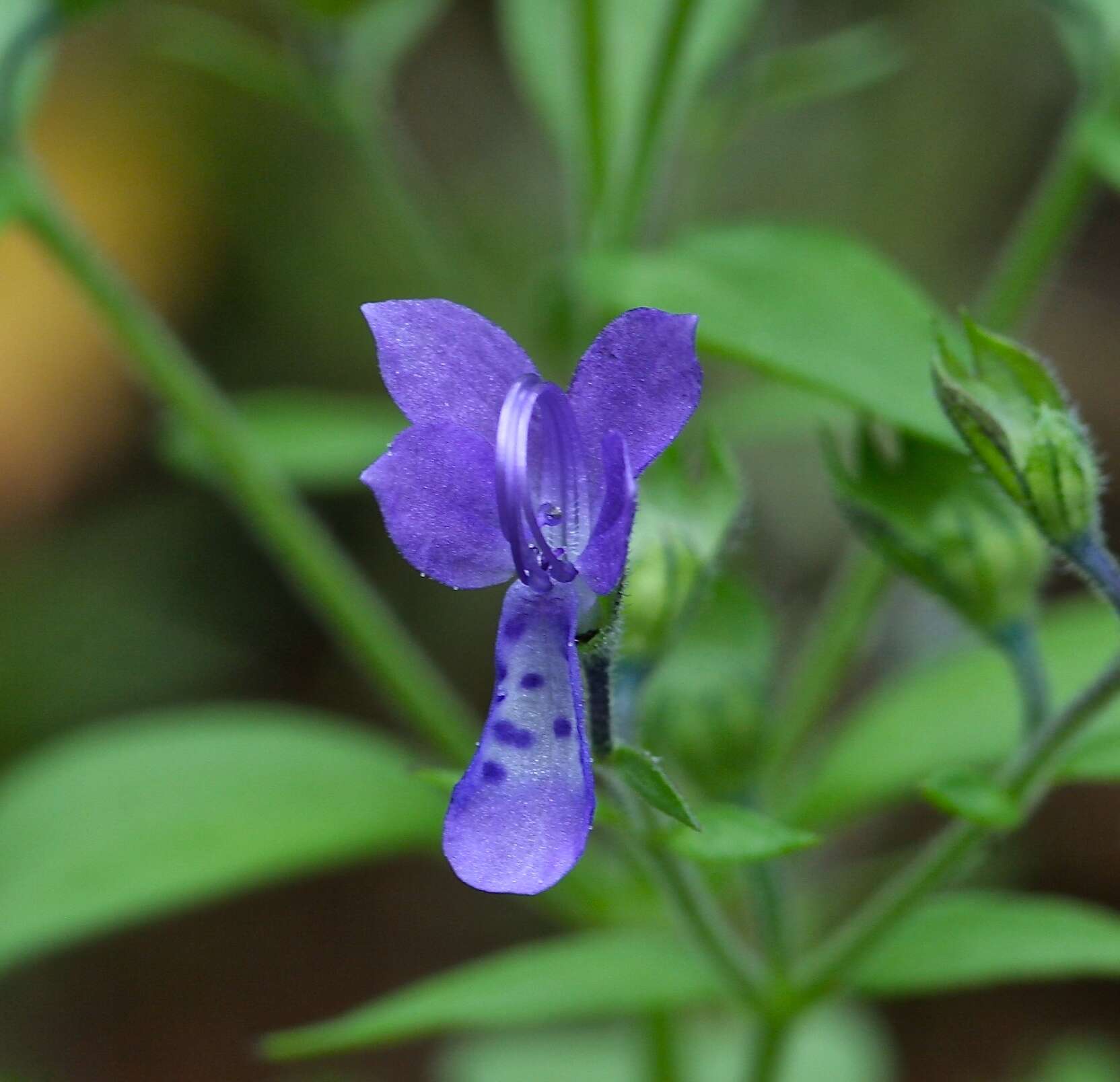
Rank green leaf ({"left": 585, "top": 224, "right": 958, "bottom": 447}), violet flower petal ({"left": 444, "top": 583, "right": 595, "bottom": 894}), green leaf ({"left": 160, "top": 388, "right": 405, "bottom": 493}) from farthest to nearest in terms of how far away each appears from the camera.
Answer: green leaf ({"left": 160, "top": 388, "right": 405, "bottom": 493})
green leaf ({"left": 585, "top": 224, "right": 958, "bottom": 447})
violet flower petal ({"left": 444, "top": 583, "right": 595, "bottom": 894})

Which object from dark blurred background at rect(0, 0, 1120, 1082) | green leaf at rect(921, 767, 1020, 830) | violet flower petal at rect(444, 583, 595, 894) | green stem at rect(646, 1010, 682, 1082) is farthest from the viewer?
dark blurred background at rect(0, 0, 1120, 1082)

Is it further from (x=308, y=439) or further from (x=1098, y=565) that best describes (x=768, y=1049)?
(x=308, y=439)

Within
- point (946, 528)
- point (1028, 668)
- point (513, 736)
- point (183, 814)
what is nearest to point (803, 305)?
point (946, 528)

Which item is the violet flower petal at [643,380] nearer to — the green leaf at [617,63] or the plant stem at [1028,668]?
the plant stem at [1028,668]

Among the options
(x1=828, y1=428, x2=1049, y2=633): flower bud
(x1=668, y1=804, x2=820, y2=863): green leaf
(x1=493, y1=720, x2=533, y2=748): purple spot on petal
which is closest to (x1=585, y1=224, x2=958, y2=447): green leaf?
(x1=828, y1=428, x2=1049, y2=633): flower bud

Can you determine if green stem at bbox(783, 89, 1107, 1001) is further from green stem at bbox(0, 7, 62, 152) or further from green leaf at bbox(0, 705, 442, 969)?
green stem at bbox(0, 7, 62, 152)

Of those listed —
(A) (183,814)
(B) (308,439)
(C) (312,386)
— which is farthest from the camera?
(C) (312,386)
